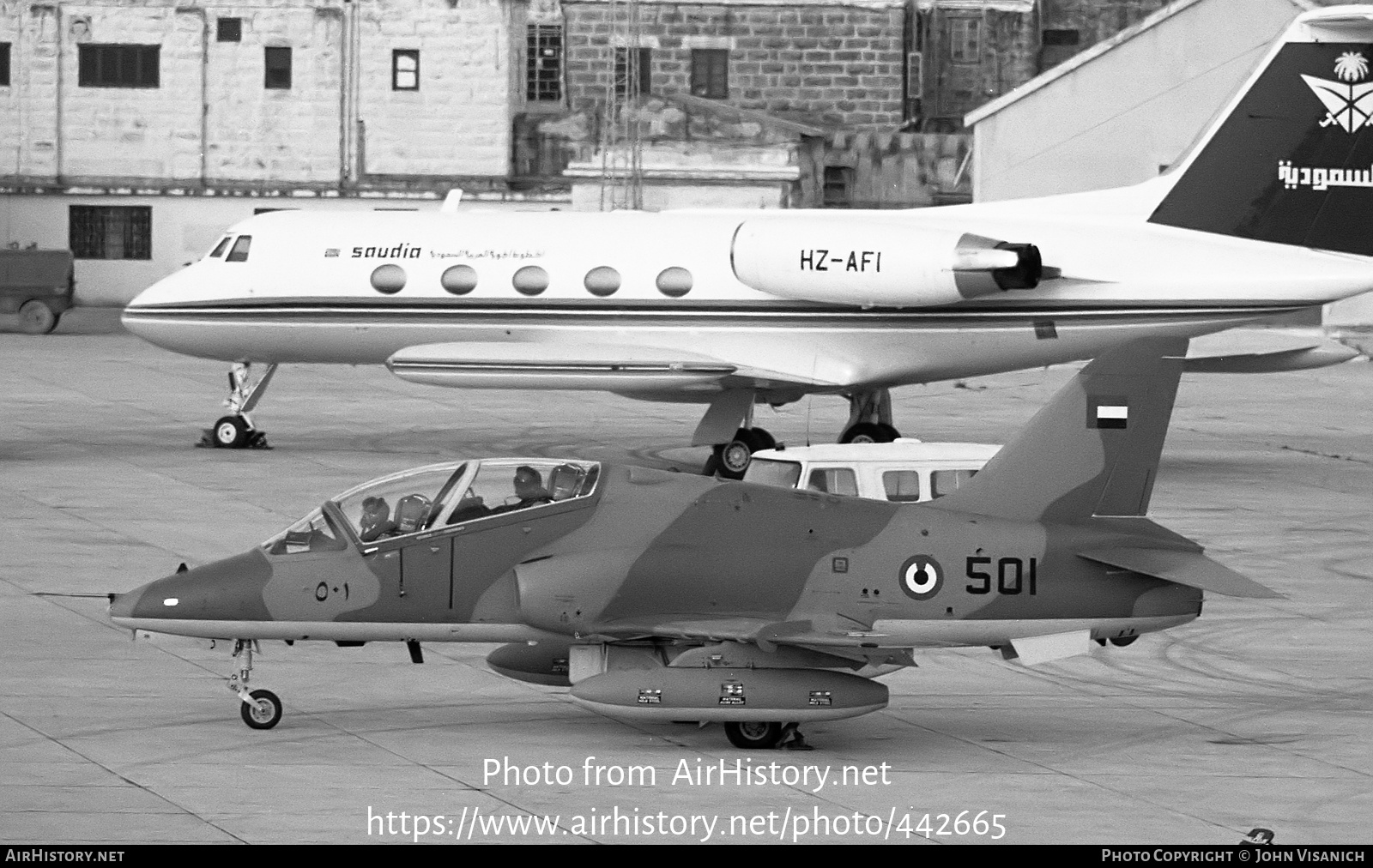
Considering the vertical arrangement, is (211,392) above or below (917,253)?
below

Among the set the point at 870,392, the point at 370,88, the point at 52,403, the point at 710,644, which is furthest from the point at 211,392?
the point at 710,644

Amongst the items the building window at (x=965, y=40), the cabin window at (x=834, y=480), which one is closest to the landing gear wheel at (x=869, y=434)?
the cabin window at (x=834, y=480)

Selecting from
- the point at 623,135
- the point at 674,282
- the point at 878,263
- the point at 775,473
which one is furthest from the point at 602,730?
the point at 623,135

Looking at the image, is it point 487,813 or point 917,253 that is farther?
point 917,253

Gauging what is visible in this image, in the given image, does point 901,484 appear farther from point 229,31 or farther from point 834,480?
point 229,31

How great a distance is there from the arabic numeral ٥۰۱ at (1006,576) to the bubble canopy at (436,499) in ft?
9.30

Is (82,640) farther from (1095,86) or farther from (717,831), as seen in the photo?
(1095,86)

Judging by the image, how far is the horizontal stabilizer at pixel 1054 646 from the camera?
1598 cm

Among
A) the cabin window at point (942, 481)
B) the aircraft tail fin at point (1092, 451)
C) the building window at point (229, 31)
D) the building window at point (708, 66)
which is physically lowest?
the cabin window at point (942, 481)

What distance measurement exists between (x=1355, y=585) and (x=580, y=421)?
635 inches

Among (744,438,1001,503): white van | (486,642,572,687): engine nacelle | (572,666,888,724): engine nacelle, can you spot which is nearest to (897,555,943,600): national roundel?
(572,666,888,724): engine nacelle

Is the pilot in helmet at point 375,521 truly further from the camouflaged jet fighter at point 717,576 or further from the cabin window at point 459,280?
the cabin window at point 459,280

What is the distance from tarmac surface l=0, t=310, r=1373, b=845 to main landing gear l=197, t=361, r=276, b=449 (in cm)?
213

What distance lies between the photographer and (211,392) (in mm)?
39594
